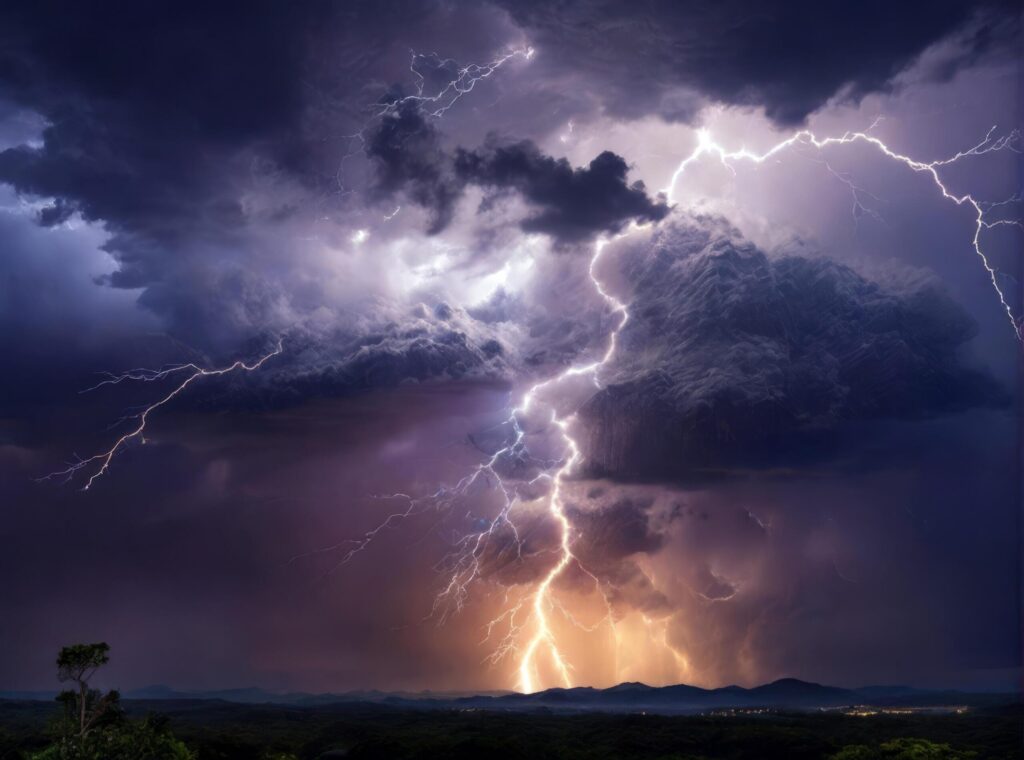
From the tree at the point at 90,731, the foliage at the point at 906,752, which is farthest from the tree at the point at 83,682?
the foliage at the point at 906,752

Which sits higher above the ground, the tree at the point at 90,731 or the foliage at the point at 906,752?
the tree at the point at 90,731

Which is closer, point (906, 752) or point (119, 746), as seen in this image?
point (119, 746)

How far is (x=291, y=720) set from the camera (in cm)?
9169

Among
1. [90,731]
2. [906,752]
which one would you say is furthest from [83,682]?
[906,752]

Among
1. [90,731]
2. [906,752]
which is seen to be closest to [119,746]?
[90,731]

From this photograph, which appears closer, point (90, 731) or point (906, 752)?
point (90, 731)

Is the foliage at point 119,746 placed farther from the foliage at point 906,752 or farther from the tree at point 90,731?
the foliage at point 906,752

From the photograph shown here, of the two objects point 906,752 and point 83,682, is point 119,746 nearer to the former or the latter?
point 83,682

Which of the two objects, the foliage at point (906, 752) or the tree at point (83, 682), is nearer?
the tree at point (83, 682)

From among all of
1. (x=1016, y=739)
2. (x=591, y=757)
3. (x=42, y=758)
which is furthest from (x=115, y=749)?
(x=1016, y=739)

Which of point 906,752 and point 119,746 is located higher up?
point 119,746

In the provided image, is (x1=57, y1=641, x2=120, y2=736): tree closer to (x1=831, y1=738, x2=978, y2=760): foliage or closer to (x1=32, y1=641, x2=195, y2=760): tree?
(x1=32, y1=641, x2=195, y2=760): tree

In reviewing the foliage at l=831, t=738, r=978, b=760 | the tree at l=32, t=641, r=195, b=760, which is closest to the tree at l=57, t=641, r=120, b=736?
the tree at l=32, t=641, r=195, b=760

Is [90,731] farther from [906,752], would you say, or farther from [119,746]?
[906,752]
